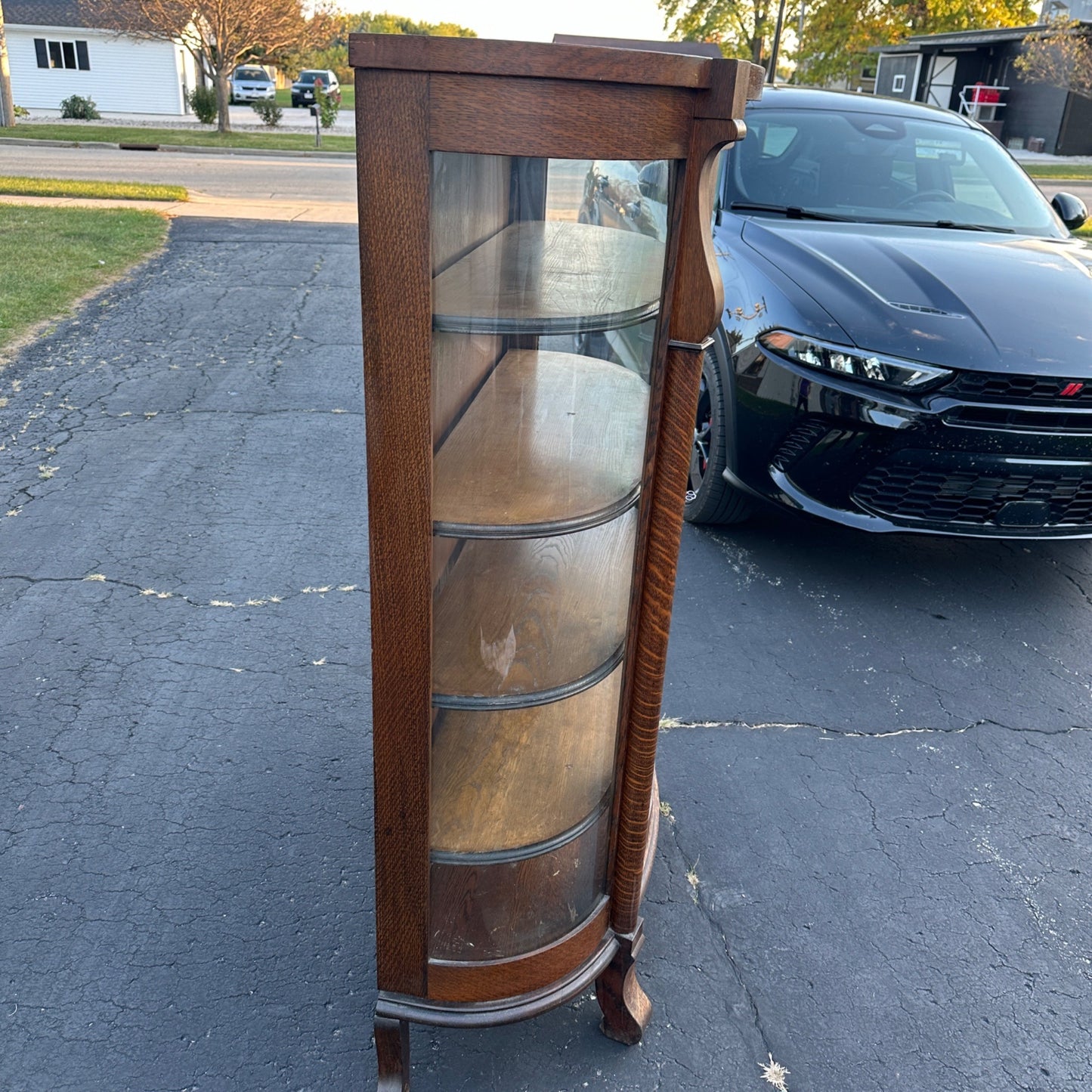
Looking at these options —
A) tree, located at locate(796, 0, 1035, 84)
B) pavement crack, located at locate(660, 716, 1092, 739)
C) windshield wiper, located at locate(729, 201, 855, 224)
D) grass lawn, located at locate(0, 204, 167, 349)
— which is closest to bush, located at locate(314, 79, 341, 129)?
tree, located at locate(796, 0, 1035, 84)

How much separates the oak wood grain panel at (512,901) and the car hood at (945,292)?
7.65ft

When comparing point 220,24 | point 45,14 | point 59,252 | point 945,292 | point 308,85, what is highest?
point 45,14

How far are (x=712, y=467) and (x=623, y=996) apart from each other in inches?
101

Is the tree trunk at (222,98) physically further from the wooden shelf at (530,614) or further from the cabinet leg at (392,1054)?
the cabinet leg at (392,1054)

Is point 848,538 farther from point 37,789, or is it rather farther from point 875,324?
point 37,789

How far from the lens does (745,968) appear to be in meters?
2.28

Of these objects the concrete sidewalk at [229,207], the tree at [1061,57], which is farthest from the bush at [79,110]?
the tree at [1061,57]

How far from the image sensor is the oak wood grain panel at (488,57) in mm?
1274

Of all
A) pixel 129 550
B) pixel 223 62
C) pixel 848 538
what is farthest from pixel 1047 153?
pixel 129 550

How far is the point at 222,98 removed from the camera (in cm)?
2381

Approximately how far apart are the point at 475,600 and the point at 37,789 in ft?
5.33

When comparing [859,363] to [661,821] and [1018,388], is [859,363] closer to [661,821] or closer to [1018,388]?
[1018,388]

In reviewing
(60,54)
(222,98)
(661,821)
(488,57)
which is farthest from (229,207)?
(60,54)

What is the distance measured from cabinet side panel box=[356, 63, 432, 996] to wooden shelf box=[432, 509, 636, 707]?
91mm
